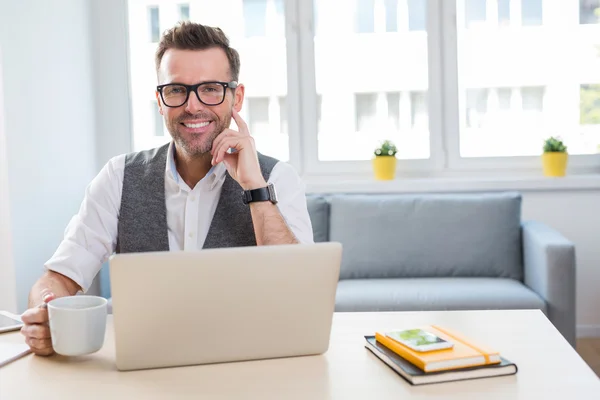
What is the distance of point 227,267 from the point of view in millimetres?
1105

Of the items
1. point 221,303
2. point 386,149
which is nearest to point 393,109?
point 386,149

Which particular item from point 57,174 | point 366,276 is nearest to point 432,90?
point 366,276

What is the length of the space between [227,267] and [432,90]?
9.49 feet

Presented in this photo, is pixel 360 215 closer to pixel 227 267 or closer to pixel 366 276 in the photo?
pixel 366 276

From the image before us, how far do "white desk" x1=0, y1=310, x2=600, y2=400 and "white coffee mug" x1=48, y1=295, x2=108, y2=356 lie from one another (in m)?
0.03

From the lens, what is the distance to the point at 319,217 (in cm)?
351

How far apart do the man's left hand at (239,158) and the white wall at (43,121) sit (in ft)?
4.50

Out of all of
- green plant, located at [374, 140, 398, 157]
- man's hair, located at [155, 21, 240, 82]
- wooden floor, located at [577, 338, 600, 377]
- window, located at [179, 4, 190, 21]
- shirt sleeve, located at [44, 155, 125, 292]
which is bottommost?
wooden floor, located at [577, 338, 600, 377]

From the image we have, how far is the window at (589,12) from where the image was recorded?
12.1 feet

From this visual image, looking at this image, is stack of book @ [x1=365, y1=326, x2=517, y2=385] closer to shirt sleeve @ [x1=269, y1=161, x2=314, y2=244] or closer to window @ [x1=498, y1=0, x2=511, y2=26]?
shirt sleeve @ [x1=269, y1=161, x2=314, y2=244]

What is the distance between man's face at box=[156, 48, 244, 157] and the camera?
1863mm

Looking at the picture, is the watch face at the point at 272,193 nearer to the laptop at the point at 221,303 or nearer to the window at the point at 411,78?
the laptop at the point at 221,303

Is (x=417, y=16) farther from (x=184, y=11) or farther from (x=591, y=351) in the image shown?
(x=591, y=351)

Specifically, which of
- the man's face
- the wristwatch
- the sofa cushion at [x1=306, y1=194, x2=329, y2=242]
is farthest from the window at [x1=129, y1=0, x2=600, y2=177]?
the wristwatch
